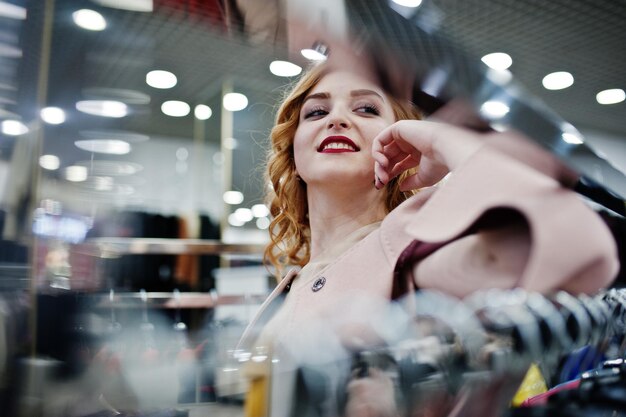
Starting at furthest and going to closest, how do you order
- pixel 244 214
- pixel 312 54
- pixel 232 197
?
pixel 232 197, pixel 244 214, pixel 312 54

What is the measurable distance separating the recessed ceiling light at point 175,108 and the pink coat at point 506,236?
2.03 m

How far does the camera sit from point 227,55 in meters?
1.50

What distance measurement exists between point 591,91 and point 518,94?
2472 millimetres

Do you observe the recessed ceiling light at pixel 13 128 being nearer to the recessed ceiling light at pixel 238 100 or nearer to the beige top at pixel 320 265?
the beige top at pixel 320 265

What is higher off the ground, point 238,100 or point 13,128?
point 238,100

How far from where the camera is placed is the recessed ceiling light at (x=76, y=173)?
3.00 feet

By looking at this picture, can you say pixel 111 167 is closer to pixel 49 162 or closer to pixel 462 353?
pixel 49 162

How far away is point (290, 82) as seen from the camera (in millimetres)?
685

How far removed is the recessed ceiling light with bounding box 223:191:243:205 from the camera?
109 inches

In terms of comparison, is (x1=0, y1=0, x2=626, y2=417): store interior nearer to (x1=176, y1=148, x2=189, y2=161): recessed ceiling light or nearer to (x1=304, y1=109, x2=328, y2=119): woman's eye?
(x1=304, y1=109, x2=328, y2=119): woman's eye

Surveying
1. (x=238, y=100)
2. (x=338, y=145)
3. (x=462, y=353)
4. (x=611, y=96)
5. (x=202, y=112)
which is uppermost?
(x=202, y=112)

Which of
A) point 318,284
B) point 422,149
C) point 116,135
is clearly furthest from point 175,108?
point 422,149

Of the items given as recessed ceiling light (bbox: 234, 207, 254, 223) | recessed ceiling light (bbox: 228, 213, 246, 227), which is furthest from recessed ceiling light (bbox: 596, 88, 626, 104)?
recessed ceiling light (bbox: 228, 213, 246, 227)

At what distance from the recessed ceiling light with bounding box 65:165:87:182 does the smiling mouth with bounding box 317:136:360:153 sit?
1.74 ft
